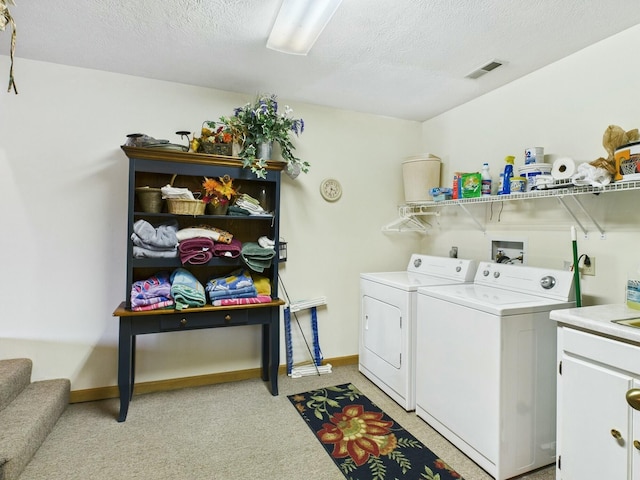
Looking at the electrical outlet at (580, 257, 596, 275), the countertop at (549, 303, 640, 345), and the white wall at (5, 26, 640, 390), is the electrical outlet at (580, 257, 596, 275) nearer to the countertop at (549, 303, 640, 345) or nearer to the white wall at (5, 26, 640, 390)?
the white wall at (5, 26, 640, 390)

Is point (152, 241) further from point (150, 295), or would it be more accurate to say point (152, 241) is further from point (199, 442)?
point (199, 442)

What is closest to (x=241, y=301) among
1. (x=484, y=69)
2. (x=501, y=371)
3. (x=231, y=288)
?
(x=231, y=288)

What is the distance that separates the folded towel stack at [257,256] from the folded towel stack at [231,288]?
119 mm

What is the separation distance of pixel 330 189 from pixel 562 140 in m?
1.71

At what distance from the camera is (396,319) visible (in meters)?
2.49

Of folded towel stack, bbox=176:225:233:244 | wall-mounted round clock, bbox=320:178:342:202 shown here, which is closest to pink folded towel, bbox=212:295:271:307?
folded towel stack, bbox=176:225:233:244

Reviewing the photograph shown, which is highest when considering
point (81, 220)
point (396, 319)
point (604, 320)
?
point (81, 220)

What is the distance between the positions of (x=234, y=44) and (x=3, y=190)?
1.80 metres

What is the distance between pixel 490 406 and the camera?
1.75 meters

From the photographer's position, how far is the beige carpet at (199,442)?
1.77m

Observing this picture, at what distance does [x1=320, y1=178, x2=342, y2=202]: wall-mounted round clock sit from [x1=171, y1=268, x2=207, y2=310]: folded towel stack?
133cm

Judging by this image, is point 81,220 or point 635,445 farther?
point 81,220

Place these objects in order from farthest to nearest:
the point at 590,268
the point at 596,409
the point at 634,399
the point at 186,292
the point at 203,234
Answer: the point at 203,234 → the point at 186,292 → the point at 590,268 → the point at 596,409 → the point at 634,399

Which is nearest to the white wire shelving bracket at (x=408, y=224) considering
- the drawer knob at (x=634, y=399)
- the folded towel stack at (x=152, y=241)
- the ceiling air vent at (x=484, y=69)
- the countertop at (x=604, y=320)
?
the ceiling air vent at (x=484, y=69)
